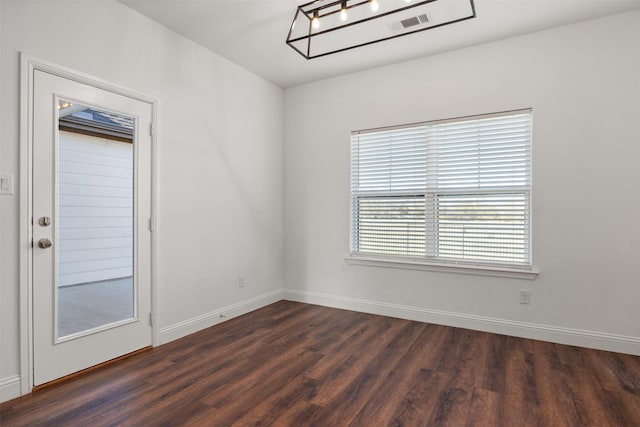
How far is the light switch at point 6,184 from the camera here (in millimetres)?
2186

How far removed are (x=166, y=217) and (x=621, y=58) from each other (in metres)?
4.18

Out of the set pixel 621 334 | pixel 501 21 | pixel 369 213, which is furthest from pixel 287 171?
pixel 621 334

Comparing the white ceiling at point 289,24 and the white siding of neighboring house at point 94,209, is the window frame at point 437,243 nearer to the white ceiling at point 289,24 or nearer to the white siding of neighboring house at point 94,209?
the white ceiling at point 289,24

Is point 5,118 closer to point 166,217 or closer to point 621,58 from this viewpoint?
point 166,217

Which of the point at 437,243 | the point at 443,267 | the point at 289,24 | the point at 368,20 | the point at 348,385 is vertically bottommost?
the point at 348,385

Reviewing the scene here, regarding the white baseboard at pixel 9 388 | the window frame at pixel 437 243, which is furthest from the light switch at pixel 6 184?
the window frame at pixel 437 243

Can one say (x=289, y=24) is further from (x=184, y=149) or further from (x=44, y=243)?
(x=44, y=243)

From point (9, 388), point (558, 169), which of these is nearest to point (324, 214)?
point (558, 169)

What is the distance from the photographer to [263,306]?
437 cm

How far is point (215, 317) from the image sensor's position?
3.70 m

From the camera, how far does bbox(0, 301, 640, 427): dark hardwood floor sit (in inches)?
80.3

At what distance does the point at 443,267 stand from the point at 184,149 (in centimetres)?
288

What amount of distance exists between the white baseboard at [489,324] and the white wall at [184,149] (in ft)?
2.90

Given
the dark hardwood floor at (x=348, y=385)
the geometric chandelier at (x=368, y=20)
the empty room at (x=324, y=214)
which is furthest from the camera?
the geometric chandelier at (x=368, y=20)
